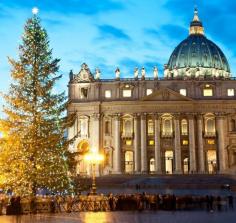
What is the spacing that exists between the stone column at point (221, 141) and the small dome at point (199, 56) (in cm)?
1749

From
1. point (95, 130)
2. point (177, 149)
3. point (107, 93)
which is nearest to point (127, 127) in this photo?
point (95, 130)

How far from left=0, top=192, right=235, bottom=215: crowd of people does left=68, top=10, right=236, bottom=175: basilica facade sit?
3951cm

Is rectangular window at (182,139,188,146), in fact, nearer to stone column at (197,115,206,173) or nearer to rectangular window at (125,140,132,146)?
stone column at (197,115,206,173)

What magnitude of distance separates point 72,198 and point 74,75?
4882 cm

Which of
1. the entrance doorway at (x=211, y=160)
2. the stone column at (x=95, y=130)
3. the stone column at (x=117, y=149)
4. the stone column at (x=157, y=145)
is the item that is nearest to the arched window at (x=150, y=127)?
the stone column at (x=157, y=145)

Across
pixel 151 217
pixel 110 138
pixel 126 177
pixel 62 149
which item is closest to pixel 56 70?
pixel 62 149

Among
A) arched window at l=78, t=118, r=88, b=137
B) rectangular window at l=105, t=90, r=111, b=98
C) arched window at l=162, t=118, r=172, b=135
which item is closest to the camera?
arched window at l=162, t=118, r=172, b=135

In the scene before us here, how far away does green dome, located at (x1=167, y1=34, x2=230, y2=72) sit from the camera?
86.8 meters

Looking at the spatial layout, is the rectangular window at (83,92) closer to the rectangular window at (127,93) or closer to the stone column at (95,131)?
the stone column at (95,131)

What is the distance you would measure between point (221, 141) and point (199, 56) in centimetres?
2412

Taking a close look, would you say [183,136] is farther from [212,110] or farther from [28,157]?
[28,157]

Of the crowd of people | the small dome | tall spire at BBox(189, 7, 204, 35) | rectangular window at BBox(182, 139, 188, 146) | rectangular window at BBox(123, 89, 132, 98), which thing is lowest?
the crowd of people

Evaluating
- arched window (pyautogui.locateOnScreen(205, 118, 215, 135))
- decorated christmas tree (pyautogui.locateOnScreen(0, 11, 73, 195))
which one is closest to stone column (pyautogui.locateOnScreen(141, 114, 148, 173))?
arched window (pyautogui.locateOnScreen(205, 118, 215, 135))

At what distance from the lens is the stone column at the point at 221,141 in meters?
67.2
